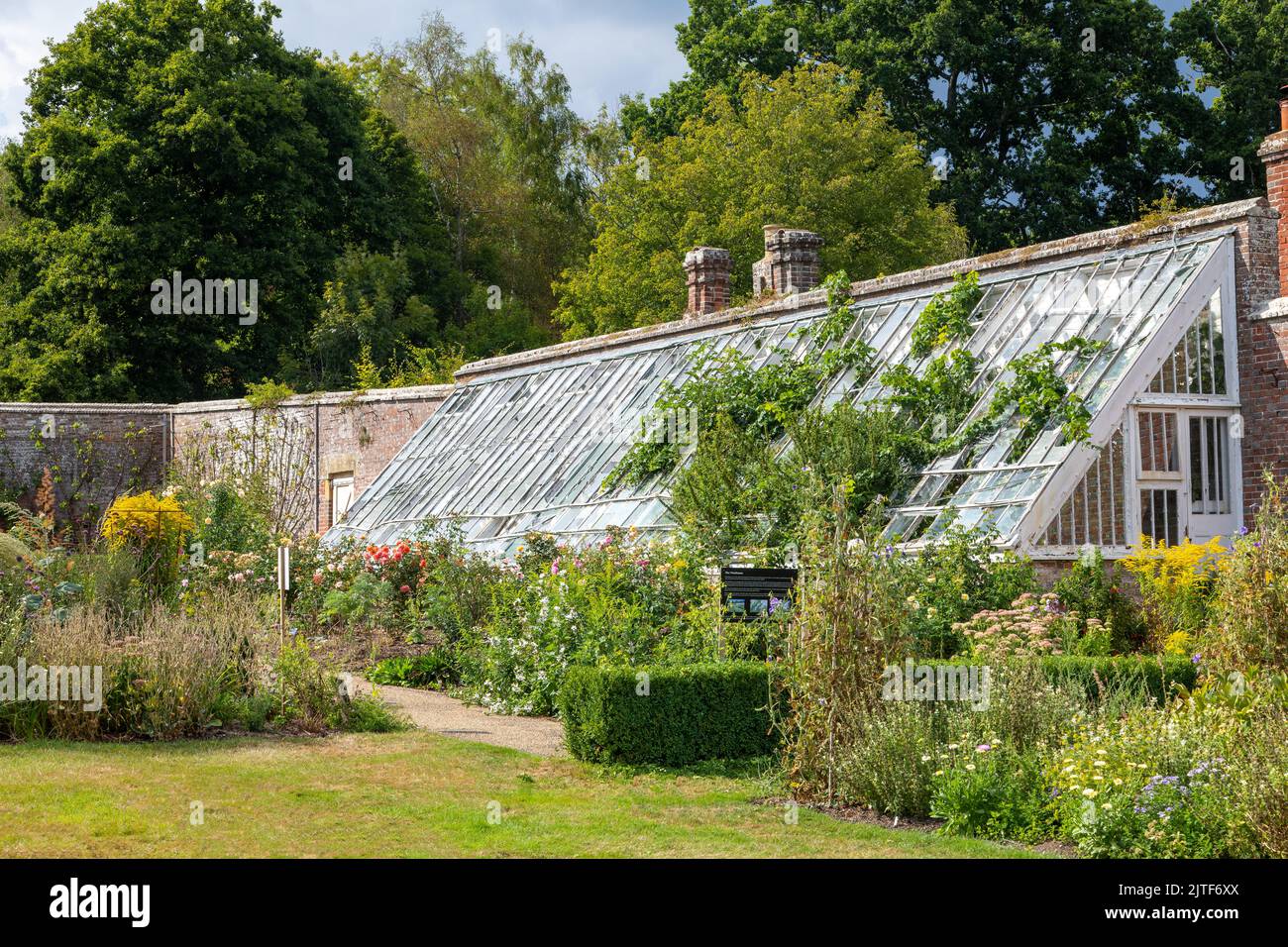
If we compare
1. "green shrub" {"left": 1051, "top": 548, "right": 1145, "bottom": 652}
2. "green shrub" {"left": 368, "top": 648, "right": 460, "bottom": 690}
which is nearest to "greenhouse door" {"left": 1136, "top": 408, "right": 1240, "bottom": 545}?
"green shrub" {"left": 1051, "top": 548, "right": 1145, "bottom": 652}

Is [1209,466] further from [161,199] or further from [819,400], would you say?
[161,199]

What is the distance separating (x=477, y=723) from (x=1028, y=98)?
2551 centimetres

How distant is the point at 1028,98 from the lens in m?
32.1

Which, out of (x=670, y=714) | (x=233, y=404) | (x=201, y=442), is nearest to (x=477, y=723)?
(x=670, y=714)

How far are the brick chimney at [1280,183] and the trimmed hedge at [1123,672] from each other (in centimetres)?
463

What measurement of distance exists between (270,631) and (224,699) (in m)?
1.27

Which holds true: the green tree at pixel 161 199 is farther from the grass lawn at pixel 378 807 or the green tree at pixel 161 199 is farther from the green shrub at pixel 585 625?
the grass lawn at pixel 378 807

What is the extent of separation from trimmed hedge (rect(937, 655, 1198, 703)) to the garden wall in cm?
1561

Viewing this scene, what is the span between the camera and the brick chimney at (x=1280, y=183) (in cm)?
1256

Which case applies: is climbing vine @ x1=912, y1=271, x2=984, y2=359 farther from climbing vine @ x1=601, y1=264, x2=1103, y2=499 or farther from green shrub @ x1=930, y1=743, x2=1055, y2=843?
green shrub @ x1=930, y1=743, x2=1055, y2=843

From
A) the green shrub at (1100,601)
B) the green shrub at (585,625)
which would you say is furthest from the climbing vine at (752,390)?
the green shrub at (1100,601)

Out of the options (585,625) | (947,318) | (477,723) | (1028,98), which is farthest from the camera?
(1028,98)

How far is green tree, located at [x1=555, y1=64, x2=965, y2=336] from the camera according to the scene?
91.0 ft
